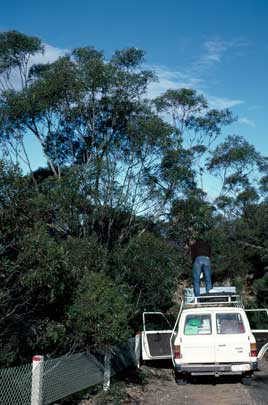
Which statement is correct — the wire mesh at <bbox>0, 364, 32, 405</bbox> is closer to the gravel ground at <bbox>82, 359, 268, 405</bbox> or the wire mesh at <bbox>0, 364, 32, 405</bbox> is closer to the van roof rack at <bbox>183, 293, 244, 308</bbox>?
the gravel ground at <bbox>82, 359, 268, 405</bbox>

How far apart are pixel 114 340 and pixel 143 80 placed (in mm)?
18095

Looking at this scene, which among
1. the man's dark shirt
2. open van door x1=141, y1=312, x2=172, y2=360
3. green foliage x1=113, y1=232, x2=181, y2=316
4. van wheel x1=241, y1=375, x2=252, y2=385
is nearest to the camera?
van wheel x1=241, y1=375, x2=252, y2=385

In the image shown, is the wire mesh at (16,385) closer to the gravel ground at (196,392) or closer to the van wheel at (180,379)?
the gravel ground at (196,392)

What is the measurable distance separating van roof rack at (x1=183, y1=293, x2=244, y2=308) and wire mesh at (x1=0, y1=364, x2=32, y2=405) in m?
6.48

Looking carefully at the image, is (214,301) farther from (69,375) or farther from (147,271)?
(69,375)

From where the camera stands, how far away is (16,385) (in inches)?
290

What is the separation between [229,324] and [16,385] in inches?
262

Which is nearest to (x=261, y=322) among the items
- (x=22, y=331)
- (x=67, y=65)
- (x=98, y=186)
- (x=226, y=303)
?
(x=98, y=186)

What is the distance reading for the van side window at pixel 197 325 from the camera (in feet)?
42.3

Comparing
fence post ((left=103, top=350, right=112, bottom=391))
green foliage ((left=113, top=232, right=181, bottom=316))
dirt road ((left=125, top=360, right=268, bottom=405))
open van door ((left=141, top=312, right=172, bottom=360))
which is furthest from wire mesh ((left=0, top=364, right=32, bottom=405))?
green foliage ((left=113, top=232, right=181, bottom=316))

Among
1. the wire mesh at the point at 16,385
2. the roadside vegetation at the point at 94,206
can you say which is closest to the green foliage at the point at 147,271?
the roadside vegetation at the point at 94,206

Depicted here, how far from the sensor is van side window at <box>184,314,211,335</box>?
1289 cm

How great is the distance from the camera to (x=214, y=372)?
12.5m

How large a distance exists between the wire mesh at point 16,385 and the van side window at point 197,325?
583 centimetres
